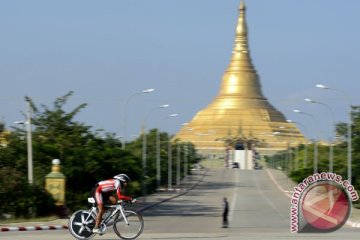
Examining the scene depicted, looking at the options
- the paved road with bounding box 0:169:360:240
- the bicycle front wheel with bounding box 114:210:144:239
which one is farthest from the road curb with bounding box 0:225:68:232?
the bicycle front wheel with bounding box 114:210:144:239

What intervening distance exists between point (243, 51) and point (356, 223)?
107710 mm

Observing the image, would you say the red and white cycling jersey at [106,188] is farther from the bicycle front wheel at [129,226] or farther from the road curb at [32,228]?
the road curb at [32,228]

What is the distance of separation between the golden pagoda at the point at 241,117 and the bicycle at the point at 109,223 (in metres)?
110

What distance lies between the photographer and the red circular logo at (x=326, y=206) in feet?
73.9

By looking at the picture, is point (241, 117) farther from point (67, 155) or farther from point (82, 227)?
point (82, 227)

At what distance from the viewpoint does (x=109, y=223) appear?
63.8 feet

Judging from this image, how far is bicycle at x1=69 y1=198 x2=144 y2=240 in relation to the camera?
19219 millimetres

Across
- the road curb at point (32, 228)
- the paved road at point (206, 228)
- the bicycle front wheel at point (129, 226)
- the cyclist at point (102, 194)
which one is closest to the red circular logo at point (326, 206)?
the paved road at point (206, 228)

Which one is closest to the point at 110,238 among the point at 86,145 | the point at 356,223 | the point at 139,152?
the point at 356,223

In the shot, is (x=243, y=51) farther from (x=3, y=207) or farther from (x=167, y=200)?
(x=3, y=207)

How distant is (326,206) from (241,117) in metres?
111

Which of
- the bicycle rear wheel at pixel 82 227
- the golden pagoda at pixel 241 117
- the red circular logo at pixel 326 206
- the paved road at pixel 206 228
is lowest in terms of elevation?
the paved road at pixel 206 228

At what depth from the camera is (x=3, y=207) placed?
105ft

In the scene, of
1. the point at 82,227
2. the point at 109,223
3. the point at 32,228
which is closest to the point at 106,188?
the point at 109,223
